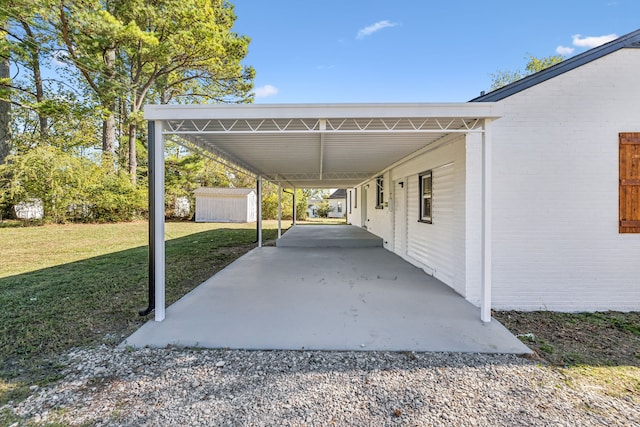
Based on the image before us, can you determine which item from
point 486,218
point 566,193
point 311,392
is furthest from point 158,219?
point 566,193

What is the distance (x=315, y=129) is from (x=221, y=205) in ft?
62.1

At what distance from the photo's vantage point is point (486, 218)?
3840mm

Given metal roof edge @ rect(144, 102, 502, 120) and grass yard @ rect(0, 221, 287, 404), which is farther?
metal roof edge @ rect(144, 102, 502, 120)

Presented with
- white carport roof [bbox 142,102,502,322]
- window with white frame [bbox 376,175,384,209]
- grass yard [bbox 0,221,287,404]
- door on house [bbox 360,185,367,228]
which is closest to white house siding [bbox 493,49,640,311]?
white carport roof [bbox 142,102,502,322]

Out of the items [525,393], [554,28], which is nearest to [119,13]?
[525,393]

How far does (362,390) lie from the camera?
2.53m

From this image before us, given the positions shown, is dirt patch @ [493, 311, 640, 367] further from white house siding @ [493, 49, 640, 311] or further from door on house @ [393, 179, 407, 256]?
door on house @ [393, 179, 407, 256]

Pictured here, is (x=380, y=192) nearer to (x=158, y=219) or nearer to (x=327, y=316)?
(x=327, y=316)

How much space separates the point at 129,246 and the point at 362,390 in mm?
10504

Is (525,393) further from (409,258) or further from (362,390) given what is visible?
(409,258)

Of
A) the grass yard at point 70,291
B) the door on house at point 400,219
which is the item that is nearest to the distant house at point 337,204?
the grass yard at point 70,291

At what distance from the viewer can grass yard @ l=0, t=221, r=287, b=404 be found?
10.2 feet

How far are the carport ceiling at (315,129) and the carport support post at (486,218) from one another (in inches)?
11.9

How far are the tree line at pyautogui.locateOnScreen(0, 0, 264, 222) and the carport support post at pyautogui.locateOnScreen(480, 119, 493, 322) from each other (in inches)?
631
